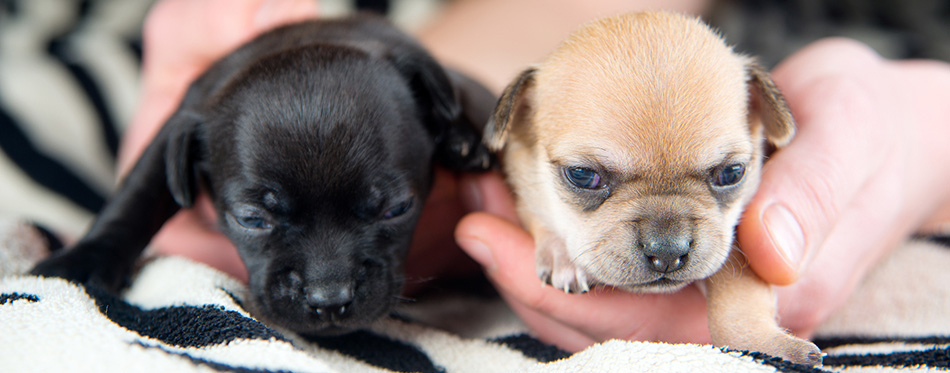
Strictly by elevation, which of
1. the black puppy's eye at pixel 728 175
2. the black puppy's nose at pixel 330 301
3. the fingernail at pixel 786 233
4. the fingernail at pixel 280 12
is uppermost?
the black puppy's eye at pixel 728 175

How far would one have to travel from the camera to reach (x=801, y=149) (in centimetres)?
210

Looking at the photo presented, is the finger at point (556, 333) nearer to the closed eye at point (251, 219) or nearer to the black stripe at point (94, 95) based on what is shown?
the closed eye at point (251, 219)

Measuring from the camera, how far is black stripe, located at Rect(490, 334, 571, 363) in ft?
6.03

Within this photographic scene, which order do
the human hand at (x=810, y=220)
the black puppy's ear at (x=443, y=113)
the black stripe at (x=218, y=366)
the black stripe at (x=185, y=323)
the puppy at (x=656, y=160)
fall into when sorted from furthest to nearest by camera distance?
the black puppy's ear at (x=443, y=113) < the human hand at (x=810, y=220) < the puppy at (x=656, y=160) < the black stripe at (x=185, y=323) < the black stripe at (x=218, y=366)

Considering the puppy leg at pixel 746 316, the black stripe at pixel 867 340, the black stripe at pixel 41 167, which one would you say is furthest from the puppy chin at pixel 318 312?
the black stripe at pixel 41 167

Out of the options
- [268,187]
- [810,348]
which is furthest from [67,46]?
[810,348]

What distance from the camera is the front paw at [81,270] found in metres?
1.99

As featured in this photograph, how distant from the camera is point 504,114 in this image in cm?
205

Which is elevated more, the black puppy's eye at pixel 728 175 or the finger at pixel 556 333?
the black puppy's eye at pixel 728 175

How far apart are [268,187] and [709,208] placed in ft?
4.05

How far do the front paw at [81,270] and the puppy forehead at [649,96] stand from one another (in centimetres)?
142

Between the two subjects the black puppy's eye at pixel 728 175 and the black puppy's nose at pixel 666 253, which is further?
the black puppy's eye at pixel 728 175

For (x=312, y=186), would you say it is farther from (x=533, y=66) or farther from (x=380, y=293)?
(x=533, y=66)

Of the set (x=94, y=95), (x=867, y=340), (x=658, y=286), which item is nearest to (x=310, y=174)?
(x=658, y=286)
